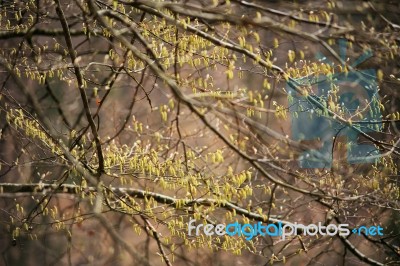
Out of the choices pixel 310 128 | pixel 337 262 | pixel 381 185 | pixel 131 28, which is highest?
pixel 131 28

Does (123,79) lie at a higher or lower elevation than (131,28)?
lower

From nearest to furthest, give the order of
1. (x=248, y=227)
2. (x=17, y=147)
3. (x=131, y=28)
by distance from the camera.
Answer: (x=131, y=28), (x=248, y=227), (x=17, y=147)

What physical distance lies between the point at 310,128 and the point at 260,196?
3.22 feet

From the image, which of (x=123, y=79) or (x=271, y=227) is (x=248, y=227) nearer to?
(x=271, y=227)

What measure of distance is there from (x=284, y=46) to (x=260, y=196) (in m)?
1.66

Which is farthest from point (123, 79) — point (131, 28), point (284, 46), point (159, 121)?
point (131, 28)

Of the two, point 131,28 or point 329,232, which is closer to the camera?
point 131,28

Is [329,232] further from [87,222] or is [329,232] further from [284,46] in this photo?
[87,222]

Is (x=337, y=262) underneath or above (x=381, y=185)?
underneath

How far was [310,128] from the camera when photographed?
24.0 feet

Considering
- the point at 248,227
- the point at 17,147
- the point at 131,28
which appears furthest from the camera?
the point at 17,147

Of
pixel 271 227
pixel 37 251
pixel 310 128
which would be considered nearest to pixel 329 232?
pixel 271 227

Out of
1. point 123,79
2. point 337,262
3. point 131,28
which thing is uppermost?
point 131,28

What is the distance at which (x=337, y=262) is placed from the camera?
7230 millimetres
